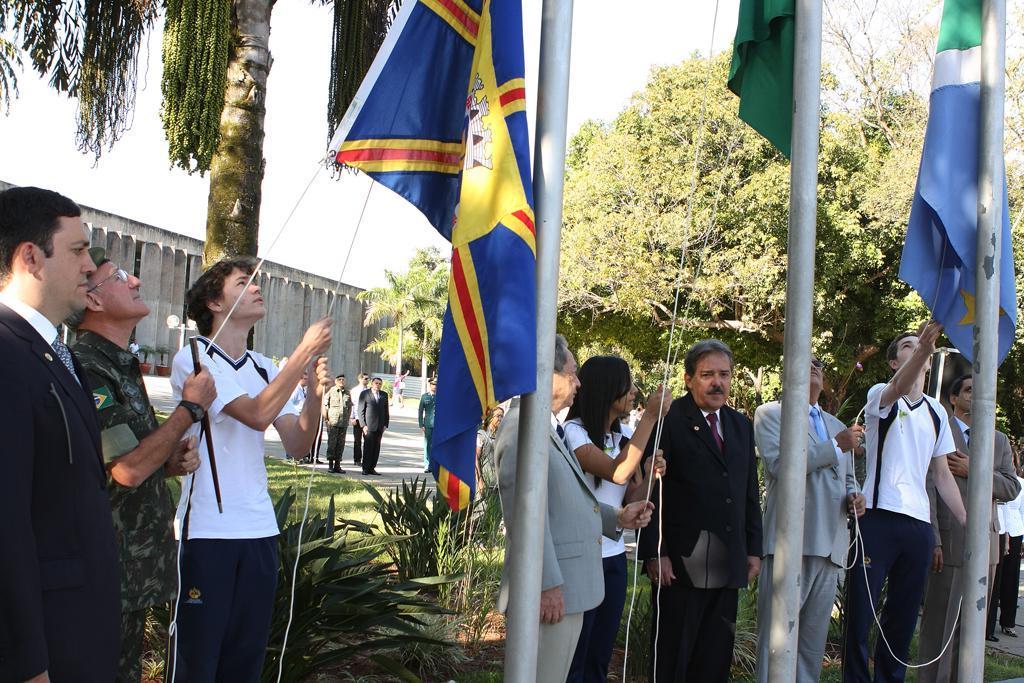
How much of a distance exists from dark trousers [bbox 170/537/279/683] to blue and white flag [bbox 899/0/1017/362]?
9.56 feet

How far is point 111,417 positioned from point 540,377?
4.40 feet

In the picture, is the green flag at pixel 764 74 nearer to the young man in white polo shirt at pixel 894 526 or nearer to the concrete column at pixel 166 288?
the young man in white polo shirt at pixel 894 526

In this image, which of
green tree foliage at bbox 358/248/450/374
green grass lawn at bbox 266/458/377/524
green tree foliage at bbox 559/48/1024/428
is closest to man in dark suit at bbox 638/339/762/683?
green grass lawn at bbox 266/458/377/524

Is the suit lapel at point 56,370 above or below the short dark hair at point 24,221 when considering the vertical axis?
below

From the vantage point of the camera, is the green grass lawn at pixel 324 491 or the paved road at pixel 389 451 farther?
the paved road at pixel 389 451

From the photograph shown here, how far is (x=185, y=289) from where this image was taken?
45.0 metres

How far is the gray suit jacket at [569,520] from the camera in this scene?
3.57 meters

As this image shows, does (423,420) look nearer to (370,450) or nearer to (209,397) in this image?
(370,450)

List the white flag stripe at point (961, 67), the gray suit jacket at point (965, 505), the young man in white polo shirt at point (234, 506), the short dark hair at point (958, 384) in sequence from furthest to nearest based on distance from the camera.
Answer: the short dark hair at point (958, 384) < the gray suit jacket at point (965, 505) < the white flag stripe at point (961, 67) < the young man in white polo shirt at point (234, 506)

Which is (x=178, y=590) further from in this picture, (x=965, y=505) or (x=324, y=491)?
(x=324, y=491)

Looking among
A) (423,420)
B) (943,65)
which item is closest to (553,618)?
(943,65)

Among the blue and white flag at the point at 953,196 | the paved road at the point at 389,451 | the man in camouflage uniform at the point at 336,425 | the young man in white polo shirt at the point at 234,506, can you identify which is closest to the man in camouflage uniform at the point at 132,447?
the young man in white polo shirt at the point at 234,506

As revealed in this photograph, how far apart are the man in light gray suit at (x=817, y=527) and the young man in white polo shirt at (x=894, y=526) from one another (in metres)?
0.19

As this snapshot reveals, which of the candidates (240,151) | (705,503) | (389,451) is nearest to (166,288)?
(389,451)
